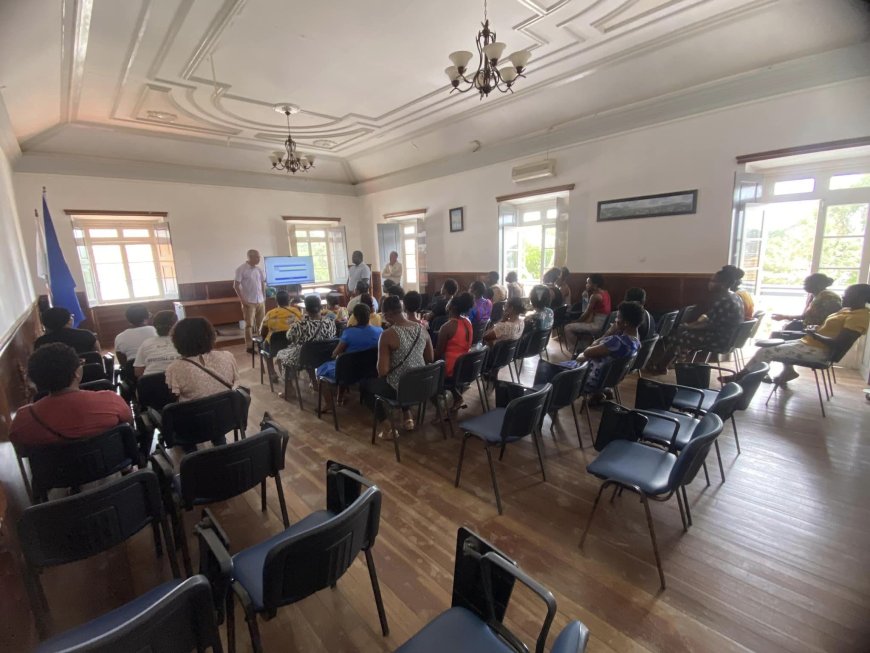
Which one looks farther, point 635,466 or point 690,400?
point 690,400

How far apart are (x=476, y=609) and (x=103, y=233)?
9388 millimetres

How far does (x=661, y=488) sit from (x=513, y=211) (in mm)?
6341

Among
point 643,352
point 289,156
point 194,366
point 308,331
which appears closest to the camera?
point 194,366

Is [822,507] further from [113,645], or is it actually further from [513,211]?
[513,211]

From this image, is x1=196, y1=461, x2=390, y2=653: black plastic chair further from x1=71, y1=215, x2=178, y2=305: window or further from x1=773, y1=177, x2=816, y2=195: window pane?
x1=71, y1=215, x2=178, y2=305: window

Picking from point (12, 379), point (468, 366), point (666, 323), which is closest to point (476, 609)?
point (468, 366)

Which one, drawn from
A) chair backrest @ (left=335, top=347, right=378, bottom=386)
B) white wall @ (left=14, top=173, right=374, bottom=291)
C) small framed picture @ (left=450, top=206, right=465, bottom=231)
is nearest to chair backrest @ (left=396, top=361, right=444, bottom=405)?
chair backrest @ (left=335, top=347, right=378, bottom=386)

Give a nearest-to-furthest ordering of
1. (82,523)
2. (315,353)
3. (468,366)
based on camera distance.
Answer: (82,523) < (468,366) < (315,353)

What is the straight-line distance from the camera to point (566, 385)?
8.30 feet

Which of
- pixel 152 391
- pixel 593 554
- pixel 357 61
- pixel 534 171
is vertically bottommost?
pixel 593 554

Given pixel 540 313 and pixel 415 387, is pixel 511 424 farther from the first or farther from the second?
pixel 540 313

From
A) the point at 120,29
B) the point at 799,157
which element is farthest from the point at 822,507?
the point at 120,29

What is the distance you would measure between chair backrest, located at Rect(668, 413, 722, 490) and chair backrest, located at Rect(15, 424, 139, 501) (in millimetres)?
2630

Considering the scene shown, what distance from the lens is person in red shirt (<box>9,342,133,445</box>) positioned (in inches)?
67.9
